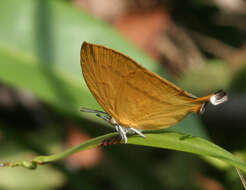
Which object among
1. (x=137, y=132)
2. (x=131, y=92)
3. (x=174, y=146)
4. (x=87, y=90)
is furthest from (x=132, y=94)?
(x=87, y=90)

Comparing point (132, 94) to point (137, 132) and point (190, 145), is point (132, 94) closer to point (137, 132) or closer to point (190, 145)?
point (137, 132)

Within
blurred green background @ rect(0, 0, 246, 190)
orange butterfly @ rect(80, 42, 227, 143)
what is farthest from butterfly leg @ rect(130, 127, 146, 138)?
blurred green background @ rect(0, 0, 246, 190)

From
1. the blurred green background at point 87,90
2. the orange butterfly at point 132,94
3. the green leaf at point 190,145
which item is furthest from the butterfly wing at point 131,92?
the blurred green background at point 87,90

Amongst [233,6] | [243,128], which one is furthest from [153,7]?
[243,128]

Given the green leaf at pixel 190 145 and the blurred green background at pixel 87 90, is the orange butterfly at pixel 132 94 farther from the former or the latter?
the blurred green background at pixel 87 90

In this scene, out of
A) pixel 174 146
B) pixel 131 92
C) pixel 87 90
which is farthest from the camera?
pixel 87 90

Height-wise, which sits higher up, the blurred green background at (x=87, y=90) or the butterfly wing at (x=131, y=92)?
the blurred green background at (x=87, y=90)

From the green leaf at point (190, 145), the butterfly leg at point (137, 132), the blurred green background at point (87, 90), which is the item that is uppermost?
the blurred green background at point (87, 90)
